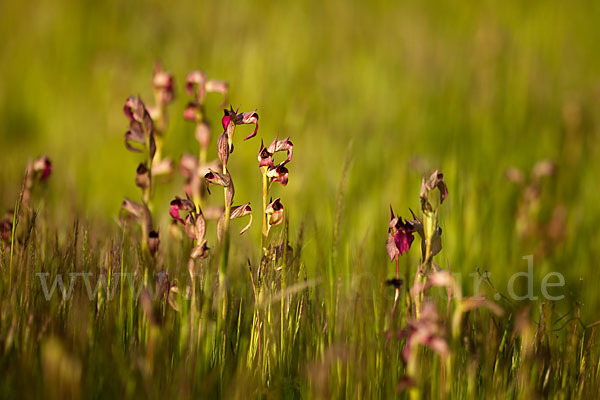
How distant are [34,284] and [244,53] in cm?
320

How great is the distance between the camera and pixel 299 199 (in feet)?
10.6

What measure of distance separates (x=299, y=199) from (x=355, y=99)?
122 centimetres

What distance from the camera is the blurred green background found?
306 cm

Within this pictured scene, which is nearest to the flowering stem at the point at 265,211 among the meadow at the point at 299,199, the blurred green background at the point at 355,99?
the meadow at the point at 299,199

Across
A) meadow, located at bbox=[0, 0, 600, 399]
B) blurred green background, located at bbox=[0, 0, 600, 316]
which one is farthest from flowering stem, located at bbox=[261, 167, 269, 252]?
blurred green background, located at bbox=[0, 0, 600, 316]

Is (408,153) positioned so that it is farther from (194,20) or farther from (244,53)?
(194,20)

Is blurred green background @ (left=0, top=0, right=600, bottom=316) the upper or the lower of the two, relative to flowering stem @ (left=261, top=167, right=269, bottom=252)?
upper

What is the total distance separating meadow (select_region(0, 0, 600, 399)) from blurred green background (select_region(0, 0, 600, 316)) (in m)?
0.02

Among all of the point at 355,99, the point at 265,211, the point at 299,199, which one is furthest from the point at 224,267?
the point at 355,99

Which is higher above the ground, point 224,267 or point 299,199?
point 299,199

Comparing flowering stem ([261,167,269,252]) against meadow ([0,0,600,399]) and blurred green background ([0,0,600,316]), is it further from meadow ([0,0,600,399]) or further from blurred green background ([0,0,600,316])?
blurred green background ([0,0,600,316])

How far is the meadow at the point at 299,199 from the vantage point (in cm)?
131

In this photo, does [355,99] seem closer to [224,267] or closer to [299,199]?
[299,199]

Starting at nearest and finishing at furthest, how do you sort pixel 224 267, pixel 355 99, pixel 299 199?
1. pixel 224 267
2. pixel 299 199
3. pixel 355 99
